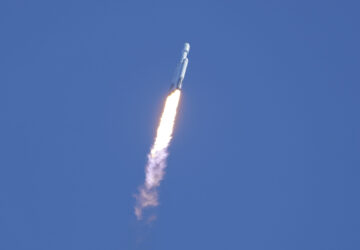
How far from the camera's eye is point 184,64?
275 feet

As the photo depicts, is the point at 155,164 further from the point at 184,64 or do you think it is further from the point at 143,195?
the point at 184,64

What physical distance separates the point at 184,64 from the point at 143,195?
11.1 m

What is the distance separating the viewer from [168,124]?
88188 mm

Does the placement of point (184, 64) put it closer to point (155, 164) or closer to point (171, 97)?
point (171, 97)

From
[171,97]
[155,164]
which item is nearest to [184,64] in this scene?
[171,97]

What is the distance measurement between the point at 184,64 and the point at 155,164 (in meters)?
9.01

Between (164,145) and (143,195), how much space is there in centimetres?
411

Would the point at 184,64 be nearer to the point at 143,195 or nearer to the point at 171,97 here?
the point at 171,97

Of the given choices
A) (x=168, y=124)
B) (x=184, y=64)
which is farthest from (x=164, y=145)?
(x=184, y=64)

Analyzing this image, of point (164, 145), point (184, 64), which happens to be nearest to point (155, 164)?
point (164, 145)

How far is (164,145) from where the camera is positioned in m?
88.2

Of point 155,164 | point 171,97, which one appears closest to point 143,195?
Answer: point 155,164

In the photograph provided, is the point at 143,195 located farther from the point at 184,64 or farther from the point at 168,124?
the point at 184,64

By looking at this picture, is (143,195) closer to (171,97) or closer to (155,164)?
(155,164)
